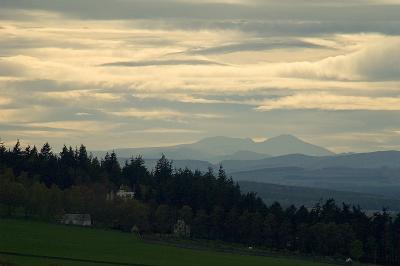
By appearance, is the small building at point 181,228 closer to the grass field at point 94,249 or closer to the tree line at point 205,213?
the tree line at point 205,213

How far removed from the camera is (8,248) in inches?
3903

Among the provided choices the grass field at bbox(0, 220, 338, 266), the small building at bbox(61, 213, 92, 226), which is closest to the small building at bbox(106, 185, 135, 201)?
the small building at bbox(61, 213, 92, 226)

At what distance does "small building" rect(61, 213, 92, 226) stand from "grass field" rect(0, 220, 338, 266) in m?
15.9

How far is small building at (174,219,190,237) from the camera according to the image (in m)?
162

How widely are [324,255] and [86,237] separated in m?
37.3

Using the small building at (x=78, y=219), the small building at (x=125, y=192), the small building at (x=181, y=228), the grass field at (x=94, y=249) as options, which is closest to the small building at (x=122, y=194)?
the small building at (x=125, y=192)

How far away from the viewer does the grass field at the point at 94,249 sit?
328 feet

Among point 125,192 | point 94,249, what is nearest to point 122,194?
point 125,192

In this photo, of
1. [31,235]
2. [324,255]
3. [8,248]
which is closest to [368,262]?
[324,255]

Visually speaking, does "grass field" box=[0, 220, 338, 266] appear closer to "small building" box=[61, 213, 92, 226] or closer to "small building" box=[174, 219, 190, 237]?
"small building" box=[61, 213, 92, 226]

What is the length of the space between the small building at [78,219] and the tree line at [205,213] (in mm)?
787

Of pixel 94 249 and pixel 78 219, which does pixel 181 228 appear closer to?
pixel 78 219

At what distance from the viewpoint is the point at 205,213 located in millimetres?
166250

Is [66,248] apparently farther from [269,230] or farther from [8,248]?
[269,230]
